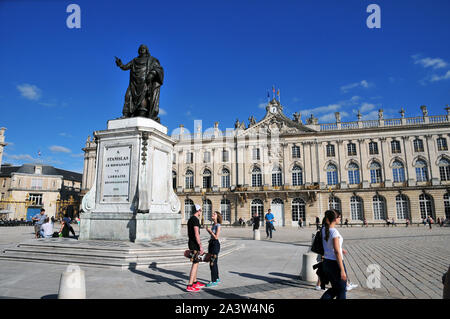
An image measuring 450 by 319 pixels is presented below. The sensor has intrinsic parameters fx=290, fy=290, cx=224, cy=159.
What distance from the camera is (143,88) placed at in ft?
30.5

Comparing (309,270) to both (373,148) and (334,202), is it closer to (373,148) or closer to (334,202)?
(334,202)

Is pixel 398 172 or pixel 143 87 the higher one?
pixel 398 172

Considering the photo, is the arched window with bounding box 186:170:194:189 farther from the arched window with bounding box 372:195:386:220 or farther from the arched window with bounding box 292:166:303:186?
the arched window with bounding box 372:195:386:220

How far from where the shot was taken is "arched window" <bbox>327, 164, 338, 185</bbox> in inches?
1459

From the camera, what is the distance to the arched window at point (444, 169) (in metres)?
34.2

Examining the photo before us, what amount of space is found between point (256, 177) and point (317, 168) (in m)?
8.09

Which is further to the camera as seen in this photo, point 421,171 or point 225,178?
point 225,178

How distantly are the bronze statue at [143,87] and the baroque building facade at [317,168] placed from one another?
24.3 m

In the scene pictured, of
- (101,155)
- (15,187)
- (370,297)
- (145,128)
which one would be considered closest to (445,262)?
(370,297)

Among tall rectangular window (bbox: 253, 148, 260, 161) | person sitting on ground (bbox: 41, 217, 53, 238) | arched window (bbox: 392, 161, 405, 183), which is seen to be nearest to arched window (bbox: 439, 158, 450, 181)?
arched window (bbox: 392, 161, 405, 183)

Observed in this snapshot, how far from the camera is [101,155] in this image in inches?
352

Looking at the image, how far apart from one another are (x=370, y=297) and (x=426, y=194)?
36.5 meters

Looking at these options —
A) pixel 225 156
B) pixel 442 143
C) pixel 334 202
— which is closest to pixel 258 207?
pixel 225 156

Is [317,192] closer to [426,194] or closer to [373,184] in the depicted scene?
[373,184]
